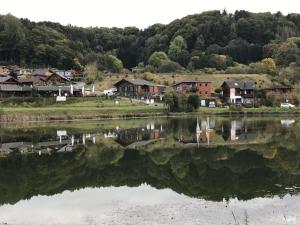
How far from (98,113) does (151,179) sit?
3106cm

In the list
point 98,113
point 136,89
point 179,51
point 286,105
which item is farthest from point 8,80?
point 179,51

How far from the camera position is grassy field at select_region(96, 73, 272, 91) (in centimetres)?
7232

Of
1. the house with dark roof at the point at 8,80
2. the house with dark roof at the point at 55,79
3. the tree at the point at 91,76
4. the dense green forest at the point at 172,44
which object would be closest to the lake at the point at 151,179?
the house with dark roof at the point at 8,80

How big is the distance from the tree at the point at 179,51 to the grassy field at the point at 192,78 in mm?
21067

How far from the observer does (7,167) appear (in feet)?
66.8

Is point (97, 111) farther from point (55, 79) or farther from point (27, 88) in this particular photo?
point (55, 79)

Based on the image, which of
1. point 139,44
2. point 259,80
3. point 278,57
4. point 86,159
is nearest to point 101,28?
point 139,44

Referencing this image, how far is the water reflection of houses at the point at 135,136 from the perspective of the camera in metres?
28.5

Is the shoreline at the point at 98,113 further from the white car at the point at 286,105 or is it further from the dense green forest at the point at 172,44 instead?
the dense green forest at the point at 172,44

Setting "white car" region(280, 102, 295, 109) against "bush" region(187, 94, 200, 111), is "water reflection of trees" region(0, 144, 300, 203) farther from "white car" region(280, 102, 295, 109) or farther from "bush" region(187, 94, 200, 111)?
"white car" region(280, 102, 295, 109)

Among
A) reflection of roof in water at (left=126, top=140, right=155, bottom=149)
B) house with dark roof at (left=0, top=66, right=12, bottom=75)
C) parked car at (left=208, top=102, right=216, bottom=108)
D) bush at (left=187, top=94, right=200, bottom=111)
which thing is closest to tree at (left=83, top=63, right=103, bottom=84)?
house with dark roof at (left=0, top=66, right=12, bottom=75)

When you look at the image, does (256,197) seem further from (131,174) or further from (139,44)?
(139,44)

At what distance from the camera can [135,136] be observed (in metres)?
32.2

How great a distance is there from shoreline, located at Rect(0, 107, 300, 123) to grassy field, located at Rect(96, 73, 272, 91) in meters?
15.8
